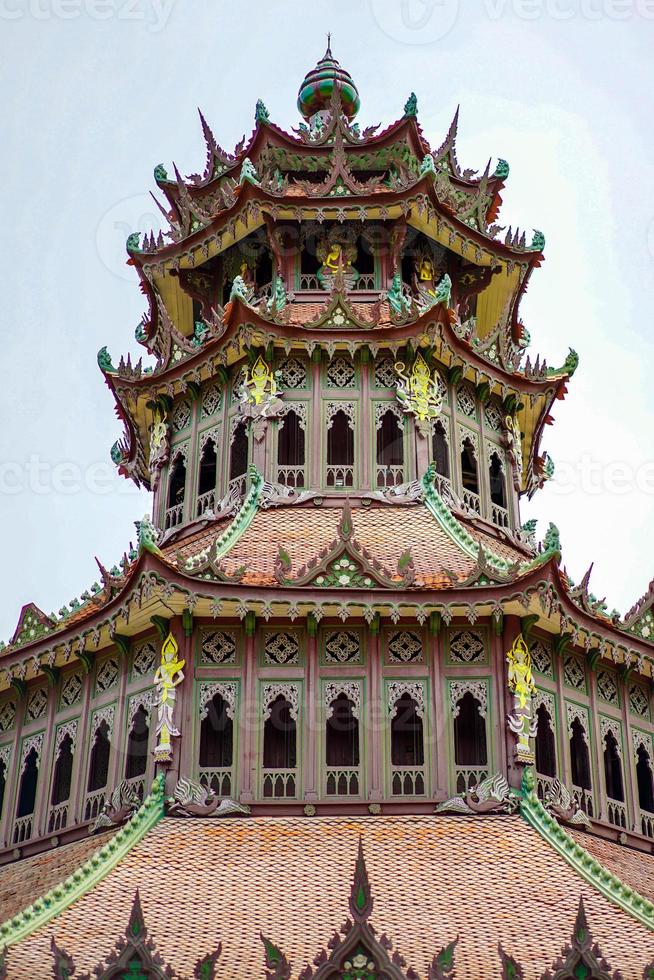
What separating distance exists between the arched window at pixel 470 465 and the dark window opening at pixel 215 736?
934 centimetres

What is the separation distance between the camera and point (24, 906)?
2519 cm

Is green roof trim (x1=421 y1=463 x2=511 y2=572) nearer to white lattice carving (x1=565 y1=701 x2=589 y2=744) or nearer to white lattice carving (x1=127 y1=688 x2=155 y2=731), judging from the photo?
white lattice carving (x1=565 y1=701 x2=589 y2=744)

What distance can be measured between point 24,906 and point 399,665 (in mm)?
7872

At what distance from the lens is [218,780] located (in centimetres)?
2706

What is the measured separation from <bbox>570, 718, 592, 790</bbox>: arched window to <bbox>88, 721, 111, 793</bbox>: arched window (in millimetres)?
8883

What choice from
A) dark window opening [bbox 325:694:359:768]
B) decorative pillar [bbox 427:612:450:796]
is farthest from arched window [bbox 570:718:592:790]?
dark window opening [bbox 325:694:359:768]

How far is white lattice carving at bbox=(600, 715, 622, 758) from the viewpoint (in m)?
29.8

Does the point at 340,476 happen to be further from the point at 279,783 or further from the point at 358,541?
the point at 279,783

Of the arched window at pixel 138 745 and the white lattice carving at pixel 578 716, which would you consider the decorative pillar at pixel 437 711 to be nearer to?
the white lattice carving at pixel 578 716

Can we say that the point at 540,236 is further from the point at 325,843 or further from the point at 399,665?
the point at 325,843

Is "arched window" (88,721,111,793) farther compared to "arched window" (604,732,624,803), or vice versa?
"arched window" (604,732,624,803)

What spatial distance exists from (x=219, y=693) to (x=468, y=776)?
15.7 ft

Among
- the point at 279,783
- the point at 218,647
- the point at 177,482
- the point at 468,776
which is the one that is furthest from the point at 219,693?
the point at 177,482

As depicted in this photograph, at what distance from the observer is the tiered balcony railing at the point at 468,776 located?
2692cm
